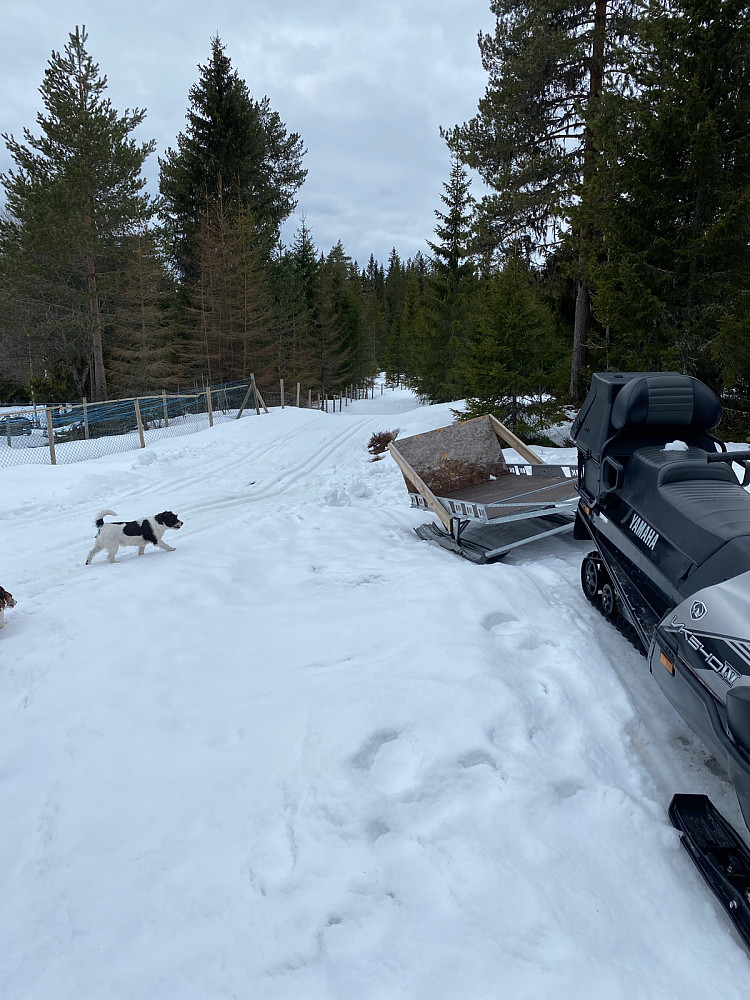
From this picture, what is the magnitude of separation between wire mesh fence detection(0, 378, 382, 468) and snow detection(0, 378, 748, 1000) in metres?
9.74

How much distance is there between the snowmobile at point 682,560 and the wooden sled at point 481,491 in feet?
2.03

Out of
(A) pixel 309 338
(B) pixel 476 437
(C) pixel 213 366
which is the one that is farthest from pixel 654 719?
(A) pixel 309 338

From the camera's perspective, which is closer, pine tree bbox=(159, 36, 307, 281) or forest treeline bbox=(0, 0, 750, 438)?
forest treeline bbox=(0, 0, 750, 438)

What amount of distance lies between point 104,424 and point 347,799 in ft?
55.4

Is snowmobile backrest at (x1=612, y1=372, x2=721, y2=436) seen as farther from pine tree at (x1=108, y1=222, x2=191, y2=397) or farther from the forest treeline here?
pine tree at (x1=108, y1=222, x2=191, y2=397)

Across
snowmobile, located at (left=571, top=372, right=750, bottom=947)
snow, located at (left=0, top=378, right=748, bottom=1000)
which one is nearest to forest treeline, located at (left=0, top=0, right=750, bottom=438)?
snowmobile, located at (left=571, top=372, right=750, bottom=947)

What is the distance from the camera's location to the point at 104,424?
16328 millimetres

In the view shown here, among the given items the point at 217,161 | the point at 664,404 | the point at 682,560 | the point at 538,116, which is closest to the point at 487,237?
the point at 538,116

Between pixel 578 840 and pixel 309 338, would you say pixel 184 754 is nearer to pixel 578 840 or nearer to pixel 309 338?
pixel 578 840

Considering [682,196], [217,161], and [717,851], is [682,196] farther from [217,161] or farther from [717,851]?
[217,161]

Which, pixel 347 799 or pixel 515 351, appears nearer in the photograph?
pixel 347 799

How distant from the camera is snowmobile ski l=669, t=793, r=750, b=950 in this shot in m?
1.74

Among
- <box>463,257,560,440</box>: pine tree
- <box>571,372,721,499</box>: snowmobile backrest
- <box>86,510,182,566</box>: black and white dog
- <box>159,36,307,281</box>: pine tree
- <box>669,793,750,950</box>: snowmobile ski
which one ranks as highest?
<box>159,36,307,281</box>: pine tree

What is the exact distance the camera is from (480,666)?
293 cm
